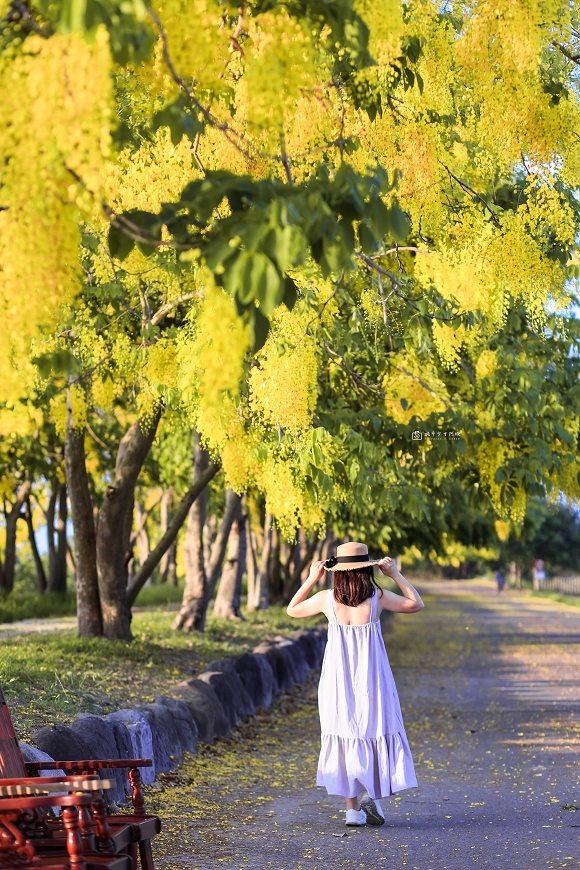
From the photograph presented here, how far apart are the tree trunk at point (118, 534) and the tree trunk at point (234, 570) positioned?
7.73 meters

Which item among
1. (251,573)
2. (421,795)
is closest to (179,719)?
(421,795)

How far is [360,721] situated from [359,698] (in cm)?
13

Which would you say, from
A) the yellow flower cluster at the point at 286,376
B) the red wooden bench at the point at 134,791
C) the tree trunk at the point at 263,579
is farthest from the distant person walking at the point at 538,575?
the red wooden bench at the point at 134,791

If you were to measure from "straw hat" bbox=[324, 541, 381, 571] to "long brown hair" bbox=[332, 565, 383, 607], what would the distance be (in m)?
0.04

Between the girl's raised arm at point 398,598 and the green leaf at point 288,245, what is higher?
the green leaf at point 288,245

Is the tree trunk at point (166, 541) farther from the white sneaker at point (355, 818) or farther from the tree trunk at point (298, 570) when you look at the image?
the tree trunk at point (298, 570)

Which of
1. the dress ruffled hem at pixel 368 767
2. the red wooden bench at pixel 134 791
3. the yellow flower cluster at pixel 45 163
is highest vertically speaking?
the yellow flower cluster at pixel 45 163

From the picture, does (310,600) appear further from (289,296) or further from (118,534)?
(118,534)

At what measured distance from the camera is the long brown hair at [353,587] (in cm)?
813

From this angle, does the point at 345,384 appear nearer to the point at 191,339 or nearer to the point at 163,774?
the point at 191,339

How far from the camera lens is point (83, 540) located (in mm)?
14711

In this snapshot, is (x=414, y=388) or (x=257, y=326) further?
(x=414, y=388)

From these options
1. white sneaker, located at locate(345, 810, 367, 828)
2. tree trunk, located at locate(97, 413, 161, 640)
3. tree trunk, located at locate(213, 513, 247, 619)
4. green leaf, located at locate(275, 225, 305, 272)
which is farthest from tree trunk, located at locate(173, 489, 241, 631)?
green leaf, located at locate(275, 225, 305, 272)

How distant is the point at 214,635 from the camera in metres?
18.1
